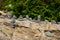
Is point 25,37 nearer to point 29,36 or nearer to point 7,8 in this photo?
point 29,36

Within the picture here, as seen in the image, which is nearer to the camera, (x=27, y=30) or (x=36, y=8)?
(x=27, y=30)

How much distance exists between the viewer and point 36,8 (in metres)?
7.82

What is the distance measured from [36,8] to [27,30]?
1.99 meters

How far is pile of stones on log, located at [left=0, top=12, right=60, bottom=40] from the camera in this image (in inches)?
225

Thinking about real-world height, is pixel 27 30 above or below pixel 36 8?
below

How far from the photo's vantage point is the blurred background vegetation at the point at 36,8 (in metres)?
7.54

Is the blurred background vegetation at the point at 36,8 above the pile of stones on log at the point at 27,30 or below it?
above

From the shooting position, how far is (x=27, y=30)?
6016 millimetres

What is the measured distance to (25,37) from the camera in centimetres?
567

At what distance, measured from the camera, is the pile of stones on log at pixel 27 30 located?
571 cm

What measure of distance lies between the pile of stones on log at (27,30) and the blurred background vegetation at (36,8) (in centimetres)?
93

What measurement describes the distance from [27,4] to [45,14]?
0.85 m

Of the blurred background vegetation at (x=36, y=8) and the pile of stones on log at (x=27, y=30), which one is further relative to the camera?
the blurred background vegetation at (x=36, y=8)

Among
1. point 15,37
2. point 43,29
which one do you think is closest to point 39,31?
point 43,29
